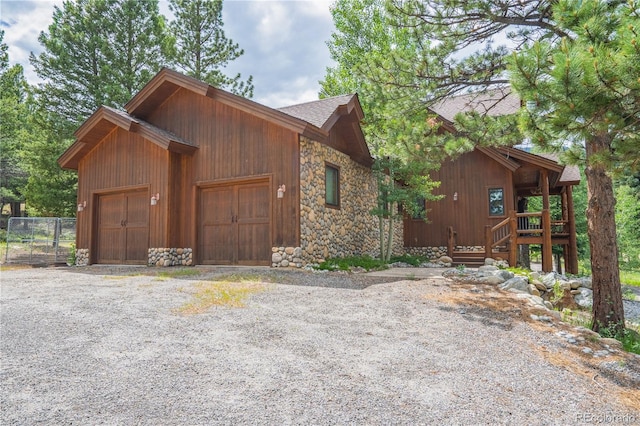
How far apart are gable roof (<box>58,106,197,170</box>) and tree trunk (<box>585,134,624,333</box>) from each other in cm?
867

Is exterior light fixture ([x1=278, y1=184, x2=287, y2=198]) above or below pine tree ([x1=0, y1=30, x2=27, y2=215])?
below

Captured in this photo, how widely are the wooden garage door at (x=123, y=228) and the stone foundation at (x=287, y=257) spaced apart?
3828mm

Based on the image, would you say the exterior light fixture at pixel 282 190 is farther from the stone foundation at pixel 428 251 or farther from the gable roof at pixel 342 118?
the stone foundation at pixel 428 251

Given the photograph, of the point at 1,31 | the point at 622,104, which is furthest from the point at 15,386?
the point at 1,31

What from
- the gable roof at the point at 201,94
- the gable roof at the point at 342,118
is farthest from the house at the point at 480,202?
the gable roof at the point at 201,94

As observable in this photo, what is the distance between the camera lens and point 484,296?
5.61 m

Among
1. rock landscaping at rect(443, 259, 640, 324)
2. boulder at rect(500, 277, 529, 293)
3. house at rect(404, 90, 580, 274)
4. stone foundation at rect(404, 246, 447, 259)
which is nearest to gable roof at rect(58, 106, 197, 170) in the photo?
rock landscaping at rect(443, 259, 640, 324)

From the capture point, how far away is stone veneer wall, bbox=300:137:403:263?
8859 millimetres

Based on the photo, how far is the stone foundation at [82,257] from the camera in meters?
11.1

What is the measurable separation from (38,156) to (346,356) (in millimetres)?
18605

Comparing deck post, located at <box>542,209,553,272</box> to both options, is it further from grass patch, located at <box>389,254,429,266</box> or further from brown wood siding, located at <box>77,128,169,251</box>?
brown wood siding, located at <box>77,128,169,251</box>

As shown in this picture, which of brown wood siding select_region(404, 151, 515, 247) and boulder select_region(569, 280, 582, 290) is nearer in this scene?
boulder select_region(569, 280, 582, 290)

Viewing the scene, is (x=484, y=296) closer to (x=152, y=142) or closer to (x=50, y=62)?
(x=152, y=142)

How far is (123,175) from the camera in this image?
34.7ft
